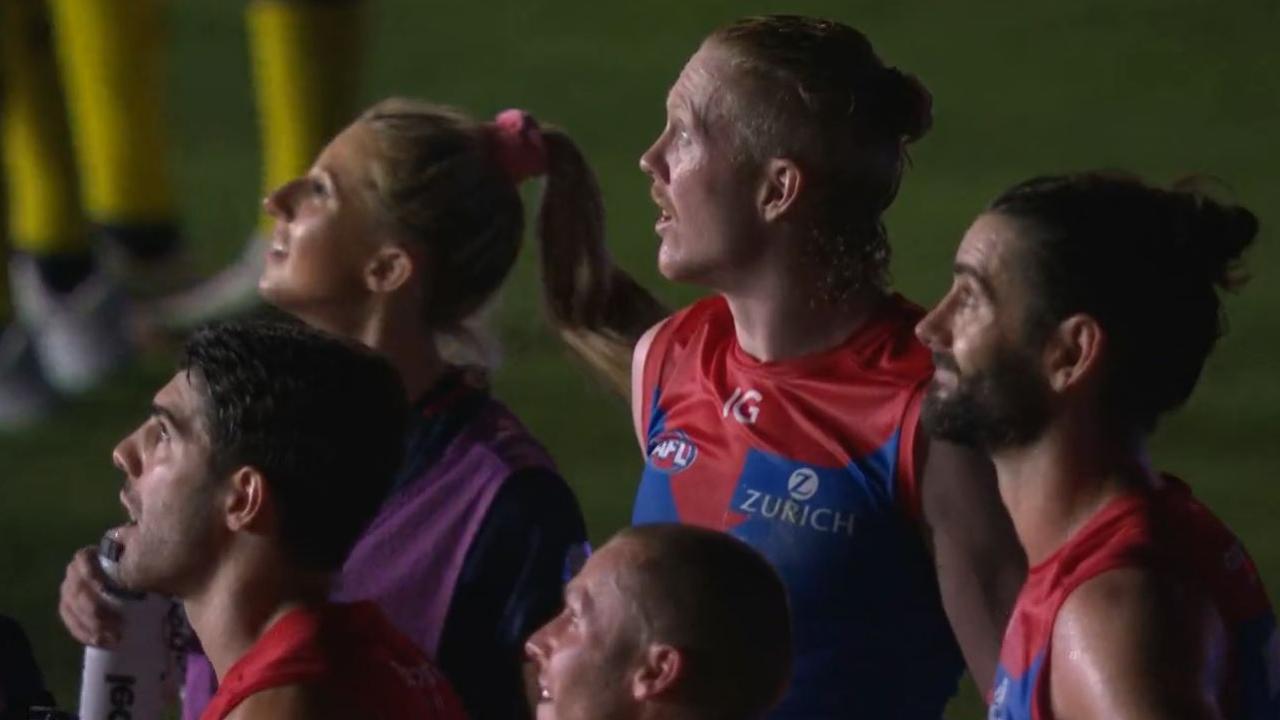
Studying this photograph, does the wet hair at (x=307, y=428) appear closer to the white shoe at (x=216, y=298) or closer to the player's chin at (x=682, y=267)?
the player's chin at (x=682, y=267)

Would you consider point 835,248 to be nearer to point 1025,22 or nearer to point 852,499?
point 852,499

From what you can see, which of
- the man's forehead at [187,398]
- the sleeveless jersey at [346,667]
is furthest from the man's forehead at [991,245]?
the man's forehead at [187,398]

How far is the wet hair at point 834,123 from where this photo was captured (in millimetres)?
3191

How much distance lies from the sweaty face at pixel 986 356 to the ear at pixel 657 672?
44 centimetres

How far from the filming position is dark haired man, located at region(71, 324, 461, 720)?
2812mm

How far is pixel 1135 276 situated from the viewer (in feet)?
9.11

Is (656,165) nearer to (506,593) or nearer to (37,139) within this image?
(506,593)

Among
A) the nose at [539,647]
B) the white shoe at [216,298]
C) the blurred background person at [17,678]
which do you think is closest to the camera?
the nose at [539,647]

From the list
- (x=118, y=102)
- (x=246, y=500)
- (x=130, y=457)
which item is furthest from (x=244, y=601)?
(x=118, y=102)

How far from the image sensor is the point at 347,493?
284cm

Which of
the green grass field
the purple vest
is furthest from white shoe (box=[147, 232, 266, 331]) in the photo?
the purple vest

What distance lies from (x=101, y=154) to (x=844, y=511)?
5277mm

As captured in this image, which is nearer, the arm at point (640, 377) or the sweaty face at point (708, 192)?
the sweaty face at point (708, 192)

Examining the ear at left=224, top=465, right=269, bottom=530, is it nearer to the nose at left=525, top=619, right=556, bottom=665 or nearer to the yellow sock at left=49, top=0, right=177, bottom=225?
the nose at left=525, top=619, right=556, bottom=665
